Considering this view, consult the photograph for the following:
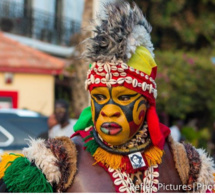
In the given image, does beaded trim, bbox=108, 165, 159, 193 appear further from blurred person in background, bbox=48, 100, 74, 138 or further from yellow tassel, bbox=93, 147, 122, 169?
blurred person in background, bbox=48, 100, 74, 138

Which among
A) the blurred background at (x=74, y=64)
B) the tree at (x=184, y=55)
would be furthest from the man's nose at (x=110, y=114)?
the tree at (x=184, y=55)

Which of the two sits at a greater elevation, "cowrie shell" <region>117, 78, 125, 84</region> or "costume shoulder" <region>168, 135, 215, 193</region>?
"cowrie shell" <region>117, 78, 125, 84</region>

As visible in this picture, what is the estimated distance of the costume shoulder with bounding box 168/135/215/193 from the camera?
11.8ft

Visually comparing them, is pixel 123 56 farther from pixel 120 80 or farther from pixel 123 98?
pixel 123 98

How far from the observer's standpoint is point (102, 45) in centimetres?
347

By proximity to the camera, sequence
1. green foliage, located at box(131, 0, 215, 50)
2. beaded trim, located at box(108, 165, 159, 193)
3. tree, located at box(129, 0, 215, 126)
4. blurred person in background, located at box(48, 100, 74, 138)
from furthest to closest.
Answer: green foliage, located at box(131, 0, 215, 50)
tree, located at box(129, 0, 215, 126)
blurred person in background, located at box(48, 100, 74, 138)
beaded trim, located at box(108, 165, 159, 193)

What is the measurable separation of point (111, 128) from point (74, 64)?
1018 cm

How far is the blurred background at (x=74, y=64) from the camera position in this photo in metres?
12.8

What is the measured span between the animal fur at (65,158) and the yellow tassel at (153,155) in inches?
18.2

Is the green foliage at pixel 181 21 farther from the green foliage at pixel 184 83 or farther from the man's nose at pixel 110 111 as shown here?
the man's nose at pixel 110 111

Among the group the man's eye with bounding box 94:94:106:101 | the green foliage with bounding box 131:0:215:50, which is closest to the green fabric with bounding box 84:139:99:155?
the man's eye with bounding box 94:94:106:101

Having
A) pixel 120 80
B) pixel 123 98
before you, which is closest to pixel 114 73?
pixel 120 80

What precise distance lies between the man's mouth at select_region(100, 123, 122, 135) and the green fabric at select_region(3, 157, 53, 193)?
1.50ft

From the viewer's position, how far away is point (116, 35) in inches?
136
